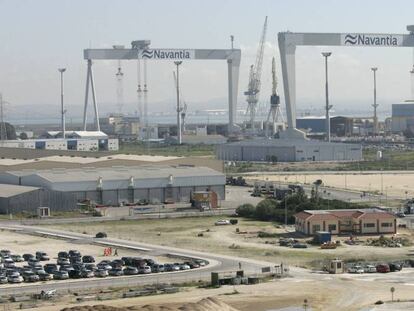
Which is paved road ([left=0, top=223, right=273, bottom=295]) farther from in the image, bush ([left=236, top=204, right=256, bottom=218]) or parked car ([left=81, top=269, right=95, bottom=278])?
bush ([left=236, top=204, right=256, bottom=218])

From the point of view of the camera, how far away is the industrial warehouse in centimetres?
3384

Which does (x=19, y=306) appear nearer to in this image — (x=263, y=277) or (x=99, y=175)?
(x=263, y=277)

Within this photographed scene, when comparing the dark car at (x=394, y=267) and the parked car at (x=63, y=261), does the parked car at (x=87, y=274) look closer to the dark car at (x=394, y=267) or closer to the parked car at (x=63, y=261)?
the parked car at (x=63, y=261)

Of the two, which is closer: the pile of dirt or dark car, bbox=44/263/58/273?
the pile of dirt

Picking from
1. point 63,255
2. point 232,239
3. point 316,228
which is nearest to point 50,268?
point 63,255

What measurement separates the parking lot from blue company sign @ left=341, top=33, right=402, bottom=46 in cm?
4176

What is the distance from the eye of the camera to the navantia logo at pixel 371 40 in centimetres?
6575

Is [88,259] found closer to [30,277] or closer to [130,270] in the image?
[130,270]

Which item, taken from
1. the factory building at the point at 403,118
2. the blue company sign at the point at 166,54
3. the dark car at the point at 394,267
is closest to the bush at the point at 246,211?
the dark car at the point at 394,267

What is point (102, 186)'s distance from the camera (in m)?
36.0

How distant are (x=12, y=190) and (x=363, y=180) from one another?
54.1 ft

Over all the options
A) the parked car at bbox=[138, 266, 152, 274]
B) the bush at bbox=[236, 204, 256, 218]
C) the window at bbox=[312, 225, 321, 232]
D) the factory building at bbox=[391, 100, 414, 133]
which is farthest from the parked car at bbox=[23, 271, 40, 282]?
the factory building at bbox=[391, 100, 414, 133]

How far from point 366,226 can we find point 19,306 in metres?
11.8

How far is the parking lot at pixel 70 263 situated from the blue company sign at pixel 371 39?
41765 mm
